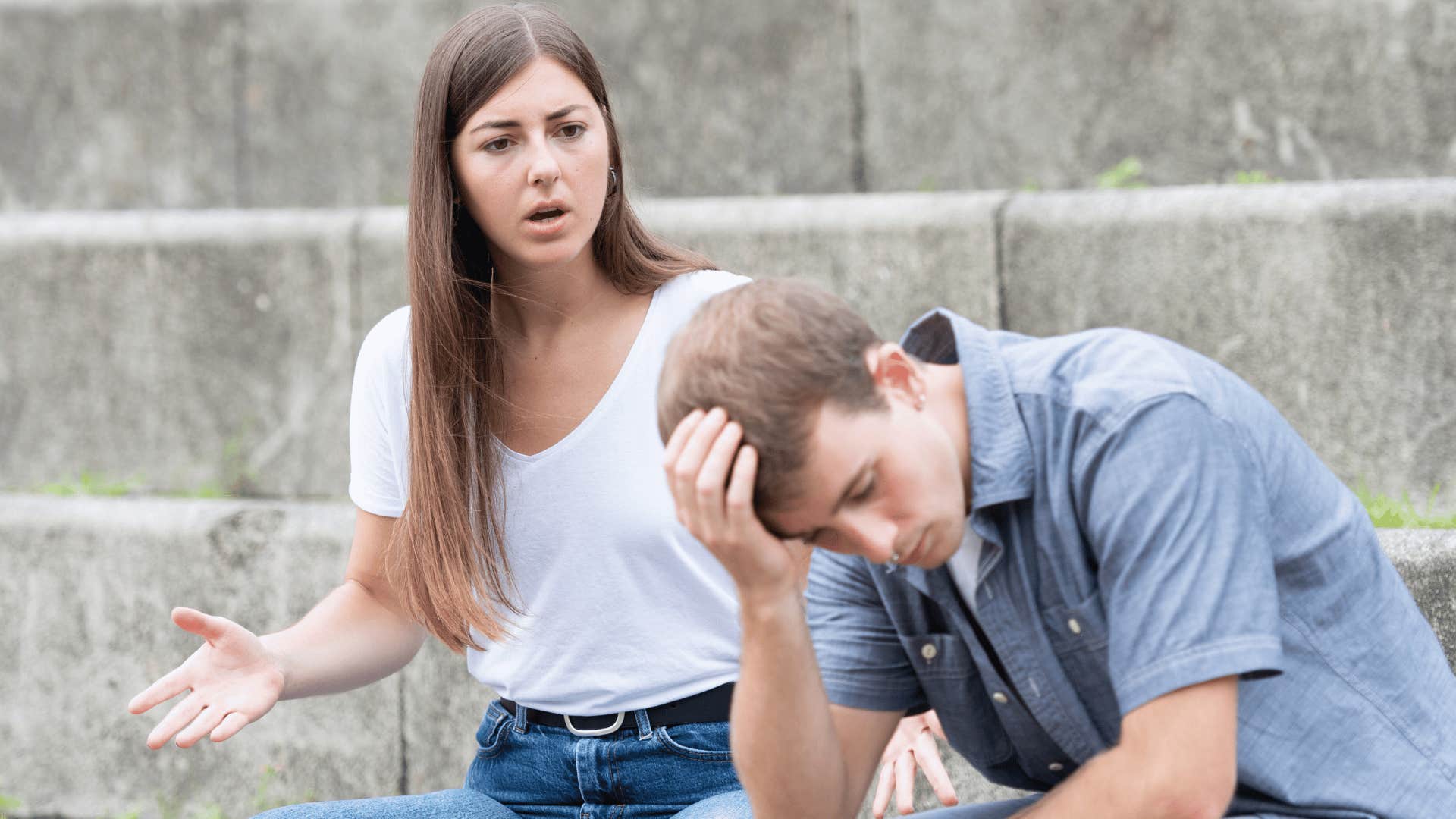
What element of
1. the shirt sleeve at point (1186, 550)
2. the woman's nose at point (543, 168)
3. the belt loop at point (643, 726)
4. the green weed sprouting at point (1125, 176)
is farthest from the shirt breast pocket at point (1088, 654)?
the green weed sprouting at point (1125, 176)

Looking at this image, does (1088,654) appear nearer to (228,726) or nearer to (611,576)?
(611,576)

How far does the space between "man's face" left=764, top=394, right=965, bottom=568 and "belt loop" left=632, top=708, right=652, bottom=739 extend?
702mm

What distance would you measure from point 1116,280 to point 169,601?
2339mm

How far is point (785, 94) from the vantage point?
13.9ft

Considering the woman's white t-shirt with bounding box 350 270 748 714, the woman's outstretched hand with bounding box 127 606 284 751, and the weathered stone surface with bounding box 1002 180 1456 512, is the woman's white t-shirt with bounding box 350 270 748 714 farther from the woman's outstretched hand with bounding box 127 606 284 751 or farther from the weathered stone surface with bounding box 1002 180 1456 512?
the weathered stone surface with bounding box 1002 180 1456 512

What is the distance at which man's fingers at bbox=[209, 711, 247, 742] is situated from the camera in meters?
2.05

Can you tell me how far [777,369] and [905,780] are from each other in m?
0.80

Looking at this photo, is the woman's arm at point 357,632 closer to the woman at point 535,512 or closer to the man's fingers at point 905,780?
the woman at point 535,512

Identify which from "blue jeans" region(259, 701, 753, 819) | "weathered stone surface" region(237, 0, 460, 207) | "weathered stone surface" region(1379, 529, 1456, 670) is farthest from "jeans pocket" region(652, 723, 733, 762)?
"weathered stone surface" region(237, 0, 460, 207)

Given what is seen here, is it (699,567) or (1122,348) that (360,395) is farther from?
(1122,348)

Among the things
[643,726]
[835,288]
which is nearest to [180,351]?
[835,288]

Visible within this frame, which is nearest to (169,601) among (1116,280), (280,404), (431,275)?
(280,404)

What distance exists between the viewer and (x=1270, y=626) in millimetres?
1527

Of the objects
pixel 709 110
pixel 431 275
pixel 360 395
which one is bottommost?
pixel 360 395
